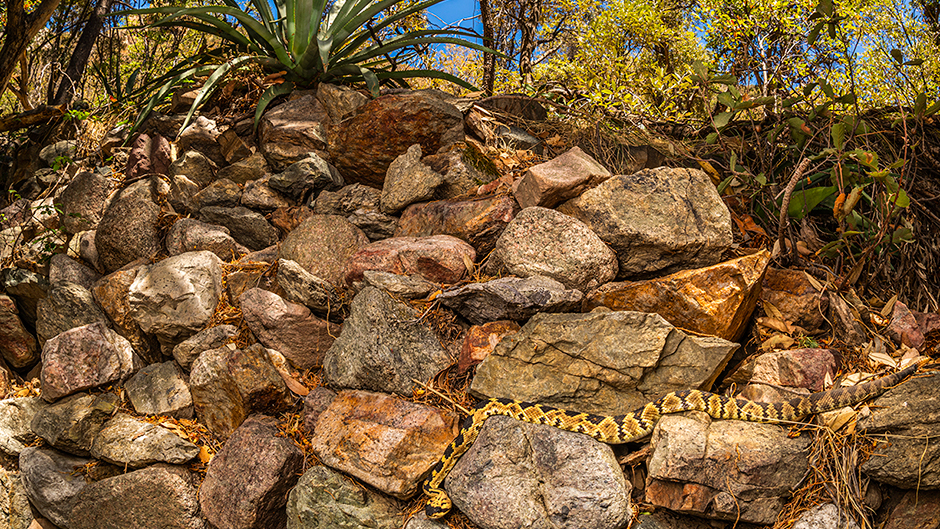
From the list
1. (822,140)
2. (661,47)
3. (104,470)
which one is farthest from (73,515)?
(661,47)

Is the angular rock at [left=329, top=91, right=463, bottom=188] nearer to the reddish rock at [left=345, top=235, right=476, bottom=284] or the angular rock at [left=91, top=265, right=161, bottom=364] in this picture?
the reddish rock at [left=345, top=235, right=476, bottom=284]

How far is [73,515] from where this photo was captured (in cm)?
482

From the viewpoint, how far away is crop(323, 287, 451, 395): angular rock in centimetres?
427

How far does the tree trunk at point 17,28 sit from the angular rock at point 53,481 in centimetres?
321

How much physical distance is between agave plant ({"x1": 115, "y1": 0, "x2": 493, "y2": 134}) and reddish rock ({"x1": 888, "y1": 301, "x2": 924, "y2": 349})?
4.01m

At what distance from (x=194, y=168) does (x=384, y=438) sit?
3534 millimetres

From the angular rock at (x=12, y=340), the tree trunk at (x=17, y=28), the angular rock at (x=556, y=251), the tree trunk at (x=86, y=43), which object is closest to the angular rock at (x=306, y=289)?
the angular rock at (x=556, y=251)

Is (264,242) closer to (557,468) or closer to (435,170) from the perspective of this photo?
(435,170)

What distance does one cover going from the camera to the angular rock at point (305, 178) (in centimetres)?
555

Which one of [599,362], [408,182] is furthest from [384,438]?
[408,182]

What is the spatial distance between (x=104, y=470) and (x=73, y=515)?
376mm

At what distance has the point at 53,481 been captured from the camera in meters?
4.89

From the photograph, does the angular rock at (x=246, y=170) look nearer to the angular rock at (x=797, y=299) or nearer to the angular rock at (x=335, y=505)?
the angular rock at (x=335, y=505)

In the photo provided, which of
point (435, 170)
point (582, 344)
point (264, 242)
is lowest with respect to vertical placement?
point (582, 344)
